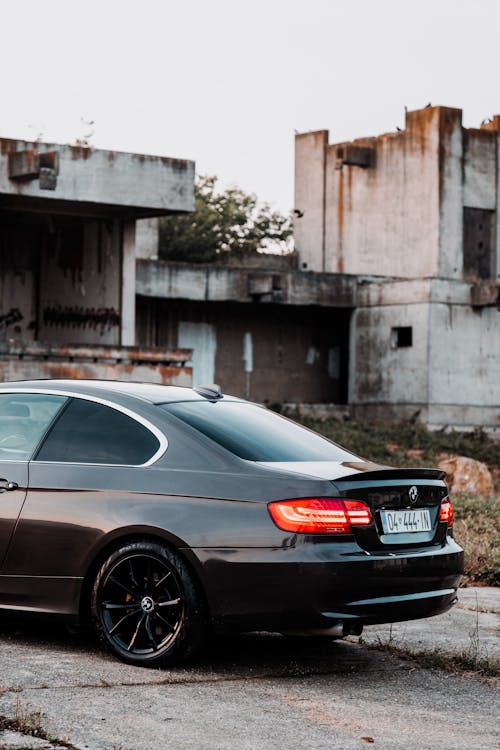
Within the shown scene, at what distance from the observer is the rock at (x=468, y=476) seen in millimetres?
27166

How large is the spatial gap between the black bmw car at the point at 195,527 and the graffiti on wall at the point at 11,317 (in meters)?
25.7

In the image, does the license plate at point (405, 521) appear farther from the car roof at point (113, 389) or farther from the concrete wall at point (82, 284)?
the concrete wall at point (82, 284)

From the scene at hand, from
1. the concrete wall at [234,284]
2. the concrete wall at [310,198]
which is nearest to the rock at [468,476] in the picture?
the concrete wall at [234,284]

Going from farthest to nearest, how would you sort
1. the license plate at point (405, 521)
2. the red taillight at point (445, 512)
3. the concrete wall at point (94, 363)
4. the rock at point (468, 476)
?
the rock at point (468, 476) < the concrete wall at point (94, 363) < the red taillight at point (445, 512) < the license plate at point (405, 521)

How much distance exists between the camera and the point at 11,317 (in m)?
33.5

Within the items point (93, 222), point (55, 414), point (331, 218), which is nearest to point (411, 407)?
point (331, 218)

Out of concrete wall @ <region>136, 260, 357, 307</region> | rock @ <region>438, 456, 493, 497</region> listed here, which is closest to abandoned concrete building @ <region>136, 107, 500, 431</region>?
concrete wall @ <region>136, 260, 357, 307</region>

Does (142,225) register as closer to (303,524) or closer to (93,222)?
(93,222)

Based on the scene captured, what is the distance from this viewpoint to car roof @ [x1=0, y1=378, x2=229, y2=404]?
8030 mm

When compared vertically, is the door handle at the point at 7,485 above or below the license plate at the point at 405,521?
above

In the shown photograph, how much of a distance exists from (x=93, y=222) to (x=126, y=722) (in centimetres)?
2596

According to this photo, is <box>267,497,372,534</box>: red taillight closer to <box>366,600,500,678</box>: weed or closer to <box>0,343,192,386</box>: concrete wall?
<box>366,600,500,678</box>: weed

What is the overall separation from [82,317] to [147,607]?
25.0 m

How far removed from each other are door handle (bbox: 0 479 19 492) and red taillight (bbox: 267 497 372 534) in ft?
5.17
